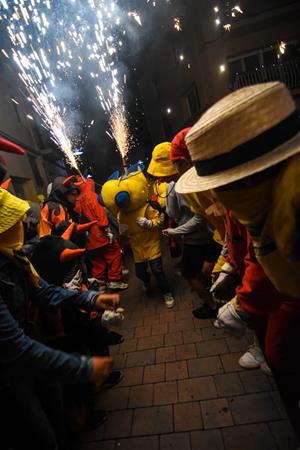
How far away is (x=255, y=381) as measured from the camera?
267 cm

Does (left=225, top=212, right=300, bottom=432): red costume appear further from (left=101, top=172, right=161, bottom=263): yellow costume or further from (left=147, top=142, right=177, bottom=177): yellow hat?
(left=101, top=172, right=161, bottom=263): yellow costume

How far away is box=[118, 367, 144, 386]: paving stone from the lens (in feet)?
10.0

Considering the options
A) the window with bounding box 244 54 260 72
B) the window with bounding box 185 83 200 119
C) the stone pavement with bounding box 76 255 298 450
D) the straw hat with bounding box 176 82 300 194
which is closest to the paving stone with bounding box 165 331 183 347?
the stone pavement with bounding box 76 255 298 450

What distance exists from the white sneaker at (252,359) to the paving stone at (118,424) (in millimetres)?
1245

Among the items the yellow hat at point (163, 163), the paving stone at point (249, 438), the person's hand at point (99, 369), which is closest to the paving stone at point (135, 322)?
the paving stone at point (249, 438)

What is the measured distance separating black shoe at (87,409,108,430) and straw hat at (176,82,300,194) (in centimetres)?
257

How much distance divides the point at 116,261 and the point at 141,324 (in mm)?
1651

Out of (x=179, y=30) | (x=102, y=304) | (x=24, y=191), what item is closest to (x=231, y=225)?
(x=102, y=304)

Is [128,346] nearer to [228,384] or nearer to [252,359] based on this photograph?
[228,384]

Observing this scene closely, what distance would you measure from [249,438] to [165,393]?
89cm

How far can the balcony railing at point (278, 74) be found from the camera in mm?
14984

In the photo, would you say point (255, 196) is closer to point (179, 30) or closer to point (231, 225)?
point (231, 225)

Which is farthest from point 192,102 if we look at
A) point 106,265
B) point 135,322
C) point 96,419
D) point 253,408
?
point 96,419

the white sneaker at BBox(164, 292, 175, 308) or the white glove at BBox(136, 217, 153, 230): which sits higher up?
the white glove at BBox(136, 217, 153, 230)
